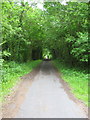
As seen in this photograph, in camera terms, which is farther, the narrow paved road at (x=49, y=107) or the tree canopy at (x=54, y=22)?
the tree canopy at (x=54, y=22)

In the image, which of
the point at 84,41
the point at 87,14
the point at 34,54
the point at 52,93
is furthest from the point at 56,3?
the point at 34,54

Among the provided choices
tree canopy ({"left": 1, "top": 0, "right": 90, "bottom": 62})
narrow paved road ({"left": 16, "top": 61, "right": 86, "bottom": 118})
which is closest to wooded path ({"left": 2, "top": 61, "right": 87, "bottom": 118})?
narrow paved road ({"left": 16, "top": 61, "right": 86, "bottom": 118})

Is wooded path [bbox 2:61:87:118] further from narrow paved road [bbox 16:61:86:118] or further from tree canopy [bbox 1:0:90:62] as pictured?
tree canopy [bbox 1:0:90:62]

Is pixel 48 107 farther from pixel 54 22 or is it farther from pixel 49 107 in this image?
pixel 54 22

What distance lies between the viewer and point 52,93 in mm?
5809

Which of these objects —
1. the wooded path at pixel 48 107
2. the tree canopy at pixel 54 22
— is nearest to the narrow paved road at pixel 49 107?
the wooded path at pixel 48 107

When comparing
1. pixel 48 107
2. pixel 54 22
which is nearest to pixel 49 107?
pixel 48 107

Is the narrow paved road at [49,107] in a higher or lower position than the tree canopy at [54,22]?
lower

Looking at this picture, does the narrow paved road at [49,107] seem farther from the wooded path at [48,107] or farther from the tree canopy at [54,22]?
the tree canopy at [54,22]

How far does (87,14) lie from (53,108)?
26.7 ft

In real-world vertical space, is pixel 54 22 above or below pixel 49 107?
above

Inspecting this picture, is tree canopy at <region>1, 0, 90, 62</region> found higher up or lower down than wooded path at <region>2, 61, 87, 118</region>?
higher up

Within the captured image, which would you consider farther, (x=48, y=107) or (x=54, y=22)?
(x=54, y=22)

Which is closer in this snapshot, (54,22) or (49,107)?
(49,107)
